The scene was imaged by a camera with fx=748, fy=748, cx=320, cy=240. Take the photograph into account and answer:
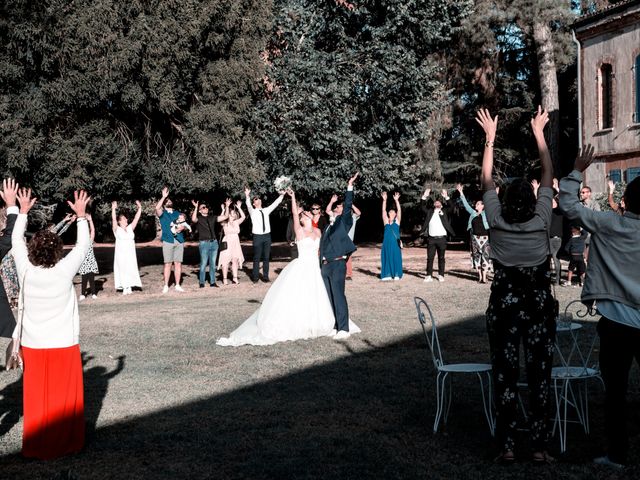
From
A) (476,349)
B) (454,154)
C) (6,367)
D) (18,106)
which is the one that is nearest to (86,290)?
(18,106)

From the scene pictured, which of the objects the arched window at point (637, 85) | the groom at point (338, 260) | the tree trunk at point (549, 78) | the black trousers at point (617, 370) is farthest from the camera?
the tree trunk at point (549, 78)

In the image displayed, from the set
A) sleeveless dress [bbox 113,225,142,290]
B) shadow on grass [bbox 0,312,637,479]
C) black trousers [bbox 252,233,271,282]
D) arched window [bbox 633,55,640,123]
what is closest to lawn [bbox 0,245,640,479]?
shadow on grass [bbox 0,312,637,479]

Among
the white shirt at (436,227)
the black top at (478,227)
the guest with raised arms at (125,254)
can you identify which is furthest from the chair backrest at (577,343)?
the guest with raised arms at (125,254)

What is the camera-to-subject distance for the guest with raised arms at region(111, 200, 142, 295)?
17641mm

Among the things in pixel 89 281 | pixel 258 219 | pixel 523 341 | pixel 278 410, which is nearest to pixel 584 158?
pixel 523 341

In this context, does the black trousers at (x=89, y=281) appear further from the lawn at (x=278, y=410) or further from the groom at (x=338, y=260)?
the groom at (x=338, y=260)

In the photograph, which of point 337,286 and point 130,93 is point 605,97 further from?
point 337,286

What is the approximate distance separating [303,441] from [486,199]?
244 cm

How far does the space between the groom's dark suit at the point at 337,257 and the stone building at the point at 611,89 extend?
57.1 feet

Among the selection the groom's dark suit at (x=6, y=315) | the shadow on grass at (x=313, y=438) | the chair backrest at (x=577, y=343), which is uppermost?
the groom's dark suit at (x=6, y=315)

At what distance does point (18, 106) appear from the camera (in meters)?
18.4

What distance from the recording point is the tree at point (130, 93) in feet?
60.3

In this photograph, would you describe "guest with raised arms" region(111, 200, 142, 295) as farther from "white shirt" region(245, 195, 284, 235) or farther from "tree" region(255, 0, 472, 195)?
"tree" region(255, 0, 472, 195)

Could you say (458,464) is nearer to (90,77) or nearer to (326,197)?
(90,77)
